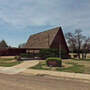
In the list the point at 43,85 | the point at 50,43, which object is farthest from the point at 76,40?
the point at 43,85

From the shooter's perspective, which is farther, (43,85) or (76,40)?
(76,40)

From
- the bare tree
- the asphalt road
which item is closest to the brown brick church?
the bare tree

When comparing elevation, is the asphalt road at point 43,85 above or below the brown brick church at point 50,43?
below

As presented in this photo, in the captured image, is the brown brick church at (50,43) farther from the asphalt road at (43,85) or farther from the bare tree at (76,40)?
the asphalt road at (43,85)

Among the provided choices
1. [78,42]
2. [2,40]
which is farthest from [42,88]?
[2,40]

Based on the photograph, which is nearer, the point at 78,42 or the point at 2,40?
the point at 78,42

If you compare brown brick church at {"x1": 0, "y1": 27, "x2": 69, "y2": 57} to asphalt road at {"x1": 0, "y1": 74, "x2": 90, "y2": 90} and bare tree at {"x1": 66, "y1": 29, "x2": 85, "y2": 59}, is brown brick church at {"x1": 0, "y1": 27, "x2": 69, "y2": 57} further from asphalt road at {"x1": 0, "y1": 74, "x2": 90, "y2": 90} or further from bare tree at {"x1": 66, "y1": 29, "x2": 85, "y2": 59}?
asphalt road at {"x1": 0, "y1": 74, "x2": 90, "y2": 90}

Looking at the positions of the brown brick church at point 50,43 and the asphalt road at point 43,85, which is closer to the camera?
the asphalt road at point 43,85

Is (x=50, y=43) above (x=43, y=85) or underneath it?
above

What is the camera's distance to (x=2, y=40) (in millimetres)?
74188

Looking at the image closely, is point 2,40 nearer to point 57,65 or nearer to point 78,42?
point 78,42

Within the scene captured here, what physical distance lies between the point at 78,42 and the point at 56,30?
24.7 ft

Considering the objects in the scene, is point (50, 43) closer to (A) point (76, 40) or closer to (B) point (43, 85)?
(A) point (76, 40)

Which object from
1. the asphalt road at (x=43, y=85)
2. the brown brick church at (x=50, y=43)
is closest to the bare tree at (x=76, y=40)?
the brown brick church at (x=50, y=43)
